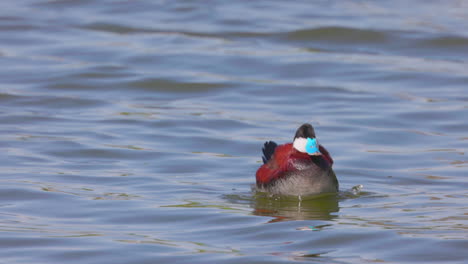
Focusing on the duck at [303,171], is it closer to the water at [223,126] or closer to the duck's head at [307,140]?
the duck's head at [307,140]

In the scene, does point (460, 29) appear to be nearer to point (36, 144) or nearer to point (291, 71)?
point (291, 71)

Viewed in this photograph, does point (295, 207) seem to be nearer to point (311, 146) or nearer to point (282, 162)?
point (282, 162)

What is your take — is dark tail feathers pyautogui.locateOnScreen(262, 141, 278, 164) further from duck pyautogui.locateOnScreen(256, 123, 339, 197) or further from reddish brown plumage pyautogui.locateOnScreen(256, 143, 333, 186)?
duck pyautogui.locateOnScreen(256, 123, 339, 197)

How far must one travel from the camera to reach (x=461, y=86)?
1508 cm

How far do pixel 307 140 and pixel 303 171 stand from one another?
0.31 m

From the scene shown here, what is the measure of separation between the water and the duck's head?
0.54 meters

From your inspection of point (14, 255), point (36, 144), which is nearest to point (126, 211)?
point (14, 255)

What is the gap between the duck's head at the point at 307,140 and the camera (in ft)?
28.5

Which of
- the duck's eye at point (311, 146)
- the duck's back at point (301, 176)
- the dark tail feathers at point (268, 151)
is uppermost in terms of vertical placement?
the duck's eye at point (311, 146)

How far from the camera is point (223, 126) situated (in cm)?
1268

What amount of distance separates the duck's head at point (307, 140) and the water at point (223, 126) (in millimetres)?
542

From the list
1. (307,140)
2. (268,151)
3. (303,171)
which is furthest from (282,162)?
(268,151)

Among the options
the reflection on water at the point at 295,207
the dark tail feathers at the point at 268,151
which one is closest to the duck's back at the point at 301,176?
the reflection on water at the point at 295,207

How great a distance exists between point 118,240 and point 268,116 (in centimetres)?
626
